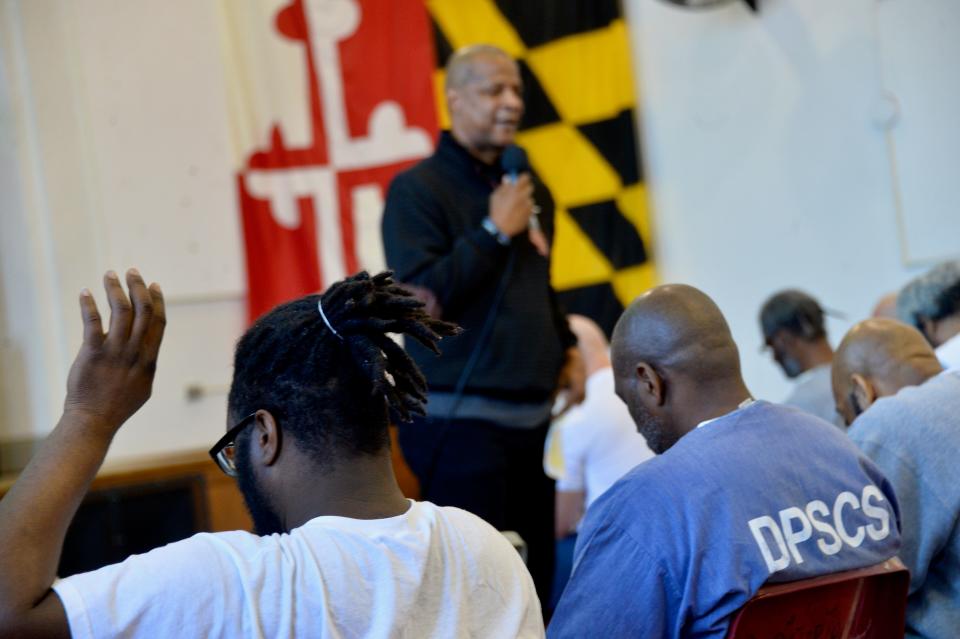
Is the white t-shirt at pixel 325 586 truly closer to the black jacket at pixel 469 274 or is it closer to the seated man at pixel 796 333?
the black jacket at pixel 469 274

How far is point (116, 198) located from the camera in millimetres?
4848

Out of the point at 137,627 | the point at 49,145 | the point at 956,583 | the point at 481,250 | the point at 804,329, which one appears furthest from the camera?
the point at 49,145

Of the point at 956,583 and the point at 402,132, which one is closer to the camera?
the point at 956,583

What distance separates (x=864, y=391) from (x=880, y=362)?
2.6 inches

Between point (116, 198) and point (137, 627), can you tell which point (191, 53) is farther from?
point (137, 627)

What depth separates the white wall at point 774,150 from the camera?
478 cm

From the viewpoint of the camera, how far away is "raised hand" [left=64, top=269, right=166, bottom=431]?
115 cm

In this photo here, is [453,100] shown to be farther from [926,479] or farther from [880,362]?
[926,479]

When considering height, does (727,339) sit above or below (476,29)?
below

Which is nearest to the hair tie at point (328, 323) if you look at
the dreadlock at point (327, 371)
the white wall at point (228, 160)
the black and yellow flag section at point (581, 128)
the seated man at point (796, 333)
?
the dreadlock at point (327, 371)

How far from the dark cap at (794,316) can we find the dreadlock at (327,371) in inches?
98.7

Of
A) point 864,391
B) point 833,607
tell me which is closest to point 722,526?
point 833,607

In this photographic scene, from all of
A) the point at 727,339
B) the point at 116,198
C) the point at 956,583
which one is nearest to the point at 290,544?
the point at 727,339

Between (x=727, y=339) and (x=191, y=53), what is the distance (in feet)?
12.5
